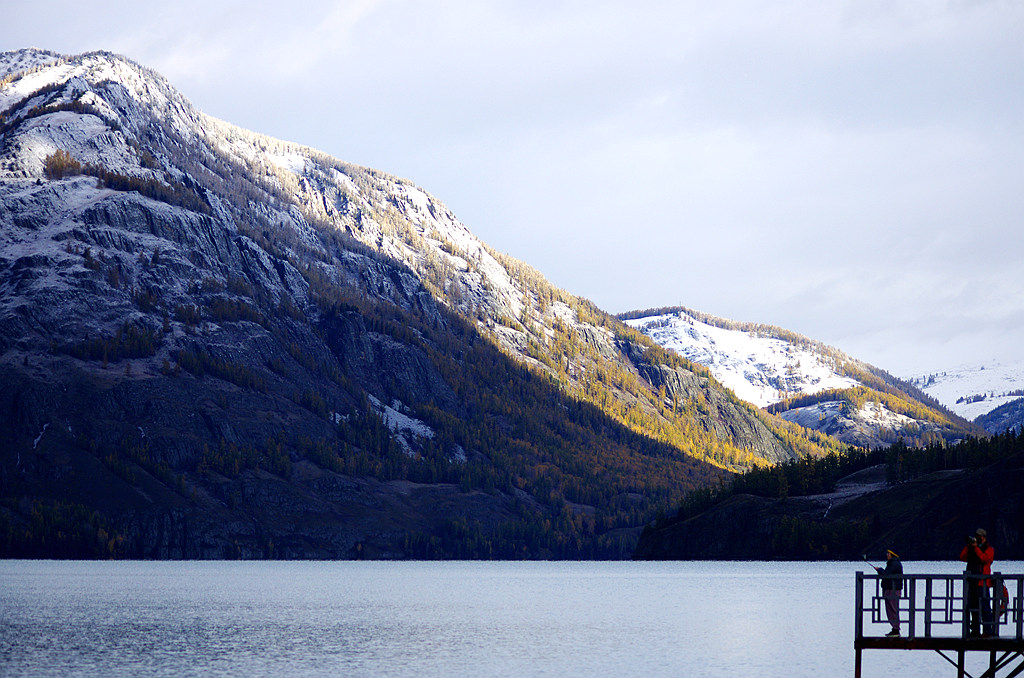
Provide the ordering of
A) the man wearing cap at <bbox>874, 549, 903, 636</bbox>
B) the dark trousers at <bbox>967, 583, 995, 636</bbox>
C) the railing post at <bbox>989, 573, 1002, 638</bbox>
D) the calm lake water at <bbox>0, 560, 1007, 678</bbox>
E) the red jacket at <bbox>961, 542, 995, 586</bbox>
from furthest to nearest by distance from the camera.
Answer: the calm lake water at <bbox>0, 560, 1007, 678</bbox>, the man wearing cap at <bbox>874, 549, 903, 636</bbox>, the red jacket at <bbox>961, 542, 995, 586</bbox>, the dark trousers at <bbox>967, 583, 995, 636</bbox>, the railing post at <bbox>989, 573, 1002, 638</bbox>

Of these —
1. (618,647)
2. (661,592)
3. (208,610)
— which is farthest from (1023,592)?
(661,592)

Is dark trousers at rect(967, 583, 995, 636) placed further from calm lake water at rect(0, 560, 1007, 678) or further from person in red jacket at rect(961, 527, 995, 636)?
calm lake water at rect(0, 560, 1007, 678)

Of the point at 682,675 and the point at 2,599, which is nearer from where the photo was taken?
the point at 682,675

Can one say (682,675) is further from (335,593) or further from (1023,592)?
(335,593)

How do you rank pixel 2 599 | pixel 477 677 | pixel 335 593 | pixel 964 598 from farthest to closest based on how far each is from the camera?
pixel 335 593 < pixel 2 599 < pixel 477 677 < pixel 964 598

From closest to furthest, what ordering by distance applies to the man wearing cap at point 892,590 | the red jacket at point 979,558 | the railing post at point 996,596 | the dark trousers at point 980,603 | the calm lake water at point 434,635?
the railing post at point 996,596, the dark trousers at point 980,603, the red jacket at point 979,558, the man wearing cap at point 892,590, the calm lake water at point 434,635

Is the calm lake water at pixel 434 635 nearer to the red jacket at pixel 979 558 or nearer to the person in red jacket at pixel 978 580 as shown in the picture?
the person in red jacket at pixel 978 580

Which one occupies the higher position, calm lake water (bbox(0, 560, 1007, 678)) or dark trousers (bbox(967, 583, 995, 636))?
dark trousers (bbox(967, 583, 995, 636))

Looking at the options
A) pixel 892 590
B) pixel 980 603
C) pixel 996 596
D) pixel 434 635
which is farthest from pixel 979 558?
pixel 434 635

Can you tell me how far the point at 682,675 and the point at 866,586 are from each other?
123 m

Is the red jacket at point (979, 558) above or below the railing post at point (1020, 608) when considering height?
above

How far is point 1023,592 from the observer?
6203 cm

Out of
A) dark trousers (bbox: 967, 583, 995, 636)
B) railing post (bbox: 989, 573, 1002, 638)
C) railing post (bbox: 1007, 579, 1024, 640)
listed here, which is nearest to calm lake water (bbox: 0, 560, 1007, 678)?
railing post (bbox: 1007, 579, 1024, 640)

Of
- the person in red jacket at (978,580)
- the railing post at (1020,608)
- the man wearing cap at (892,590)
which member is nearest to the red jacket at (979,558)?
the person in red jacket at (978,580)
